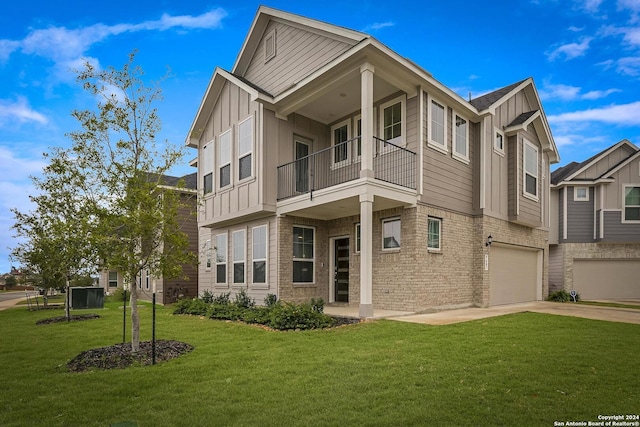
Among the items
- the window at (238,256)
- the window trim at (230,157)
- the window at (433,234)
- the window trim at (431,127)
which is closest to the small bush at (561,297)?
the window at (433,234)

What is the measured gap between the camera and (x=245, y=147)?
13625mm

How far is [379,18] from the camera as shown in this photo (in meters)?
14.6

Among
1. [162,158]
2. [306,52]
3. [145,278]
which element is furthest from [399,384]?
[145,278]

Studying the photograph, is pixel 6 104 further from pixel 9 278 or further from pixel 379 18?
pixel 9 278

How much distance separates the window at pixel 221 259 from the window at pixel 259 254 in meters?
2.03

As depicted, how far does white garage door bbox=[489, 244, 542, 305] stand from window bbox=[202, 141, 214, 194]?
10432 mm

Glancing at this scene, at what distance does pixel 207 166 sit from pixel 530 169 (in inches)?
485

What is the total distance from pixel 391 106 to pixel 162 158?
7.26 meters

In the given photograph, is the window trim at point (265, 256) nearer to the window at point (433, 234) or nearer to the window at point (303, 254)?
the window at point (303, 254)

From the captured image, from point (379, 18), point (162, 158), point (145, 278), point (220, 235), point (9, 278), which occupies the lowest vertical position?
point (9, 278)

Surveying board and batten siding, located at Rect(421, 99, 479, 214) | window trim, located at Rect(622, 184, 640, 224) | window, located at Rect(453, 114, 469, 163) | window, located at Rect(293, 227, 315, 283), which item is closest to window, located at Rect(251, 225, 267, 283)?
window, located at Rect(293, 227, 315, 283)

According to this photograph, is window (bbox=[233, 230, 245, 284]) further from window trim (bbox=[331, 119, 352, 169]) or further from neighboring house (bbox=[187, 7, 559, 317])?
window trim (bbox=[331, 119, 352, 169])

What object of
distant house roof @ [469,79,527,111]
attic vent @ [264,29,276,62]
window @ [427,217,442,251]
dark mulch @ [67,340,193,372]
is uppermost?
attic vent @ [264,29,276,62]

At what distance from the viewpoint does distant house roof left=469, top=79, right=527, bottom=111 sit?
46.6 feet
